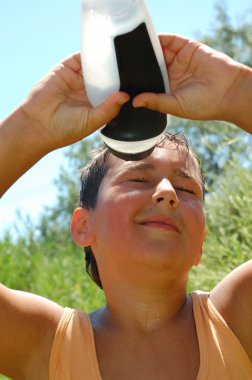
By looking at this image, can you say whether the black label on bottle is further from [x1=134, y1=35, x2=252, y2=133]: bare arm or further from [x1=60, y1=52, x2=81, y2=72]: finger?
[x1=60, y1=52, x2=81, y2=72]: finger

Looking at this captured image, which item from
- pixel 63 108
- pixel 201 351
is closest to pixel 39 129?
pixel 63 108

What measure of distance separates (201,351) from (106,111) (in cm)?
91

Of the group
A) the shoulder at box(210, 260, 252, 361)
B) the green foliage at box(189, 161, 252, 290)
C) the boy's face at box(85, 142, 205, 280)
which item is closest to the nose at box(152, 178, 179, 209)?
the boy's face at box(85, 142, 205, 280)

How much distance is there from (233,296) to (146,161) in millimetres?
572

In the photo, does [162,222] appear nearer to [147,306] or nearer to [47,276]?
[147,306]

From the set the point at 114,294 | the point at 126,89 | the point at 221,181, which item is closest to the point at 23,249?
the point at 221,181

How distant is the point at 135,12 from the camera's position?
7.66ft

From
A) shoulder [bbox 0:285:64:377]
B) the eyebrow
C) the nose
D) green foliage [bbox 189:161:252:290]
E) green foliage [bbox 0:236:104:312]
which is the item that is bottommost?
green foliage [bbox 0:236:104:312]

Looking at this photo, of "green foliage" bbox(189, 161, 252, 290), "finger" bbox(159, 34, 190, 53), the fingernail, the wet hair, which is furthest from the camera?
"green foliage" bbox(189, 161, 252, 290)

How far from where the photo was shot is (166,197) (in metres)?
2.67

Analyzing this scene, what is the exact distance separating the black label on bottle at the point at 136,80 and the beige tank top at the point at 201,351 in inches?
29.5

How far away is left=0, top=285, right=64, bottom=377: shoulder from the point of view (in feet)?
8.86

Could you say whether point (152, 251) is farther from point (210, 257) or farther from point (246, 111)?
point (210, 257)

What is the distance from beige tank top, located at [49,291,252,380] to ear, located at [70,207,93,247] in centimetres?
34
